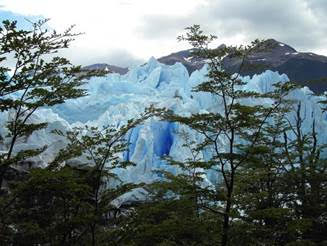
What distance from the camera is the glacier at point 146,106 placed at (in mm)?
29812

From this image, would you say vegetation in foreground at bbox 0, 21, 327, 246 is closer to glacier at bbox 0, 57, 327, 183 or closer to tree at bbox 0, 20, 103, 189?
tree at bbox 0, 20, 103, 189

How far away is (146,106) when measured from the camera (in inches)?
1507

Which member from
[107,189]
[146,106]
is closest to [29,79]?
[107,189]

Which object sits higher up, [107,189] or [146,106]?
[146,106]

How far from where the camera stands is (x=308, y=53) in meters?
95.8

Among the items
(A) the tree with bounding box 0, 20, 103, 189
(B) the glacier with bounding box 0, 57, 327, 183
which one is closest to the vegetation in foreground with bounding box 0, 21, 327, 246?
(A) the tree with bounding box 0, 20, 103, 189

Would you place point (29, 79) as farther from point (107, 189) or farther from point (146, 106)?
point (146, 106)

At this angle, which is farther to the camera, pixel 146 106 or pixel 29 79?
pixel 146 106

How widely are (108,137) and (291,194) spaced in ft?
18.6

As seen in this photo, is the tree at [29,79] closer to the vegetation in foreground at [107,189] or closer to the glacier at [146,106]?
the vegetation in foreground at [107,189]

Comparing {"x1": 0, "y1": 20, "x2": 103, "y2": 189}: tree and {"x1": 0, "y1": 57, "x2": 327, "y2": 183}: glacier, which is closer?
{"x1": 0, "y1": 20, "x2": 103, "y2": 189}: tree

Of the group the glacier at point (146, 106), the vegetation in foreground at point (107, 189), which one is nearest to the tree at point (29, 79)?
the vegetation in foreground at point (107, 189)

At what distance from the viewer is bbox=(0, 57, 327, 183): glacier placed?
1174 inches

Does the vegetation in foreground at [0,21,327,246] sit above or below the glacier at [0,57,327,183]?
below
